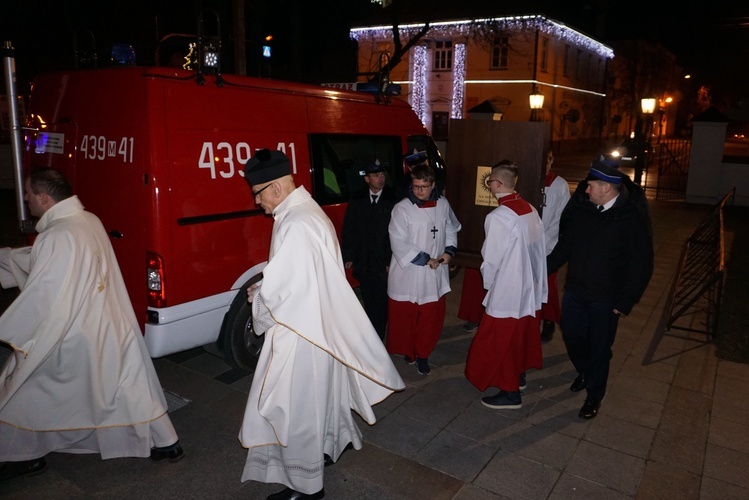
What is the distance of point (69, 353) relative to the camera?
331 centimetres

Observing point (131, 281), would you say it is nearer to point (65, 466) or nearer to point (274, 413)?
point (65, 466)

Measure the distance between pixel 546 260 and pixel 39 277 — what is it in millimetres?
3585

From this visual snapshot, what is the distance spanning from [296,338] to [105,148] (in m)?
2.26

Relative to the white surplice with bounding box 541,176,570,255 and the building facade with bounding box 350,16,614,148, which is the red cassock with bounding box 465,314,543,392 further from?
the building facade with bounding box 350,16,614,148

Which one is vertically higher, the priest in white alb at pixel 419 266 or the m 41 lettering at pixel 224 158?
the m 41 lettering at pixel 224 158

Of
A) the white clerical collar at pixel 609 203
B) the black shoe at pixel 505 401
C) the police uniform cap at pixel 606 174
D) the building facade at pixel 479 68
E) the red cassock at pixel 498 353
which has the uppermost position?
the building facade at pixel 479 68

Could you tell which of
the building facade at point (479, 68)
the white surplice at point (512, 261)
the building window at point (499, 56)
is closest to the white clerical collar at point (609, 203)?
the white surplice at point (512, 261)

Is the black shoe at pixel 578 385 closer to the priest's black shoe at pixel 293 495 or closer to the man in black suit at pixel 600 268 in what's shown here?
the man in black suit at pixel 600 268

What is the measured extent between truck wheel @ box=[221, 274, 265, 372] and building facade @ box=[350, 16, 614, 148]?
2811 cm

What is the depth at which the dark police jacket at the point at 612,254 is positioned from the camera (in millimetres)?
4012

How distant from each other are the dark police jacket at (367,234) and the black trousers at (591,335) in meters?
1.72

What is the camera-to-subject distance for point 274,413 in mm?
3072

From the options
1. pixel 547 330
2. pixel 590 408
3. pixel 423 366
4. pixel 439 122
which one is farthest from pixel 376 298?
pixel 439 122

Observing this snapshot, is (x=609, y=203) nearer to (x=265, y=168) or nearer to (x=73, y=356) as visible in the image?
(x=265, y=168)
